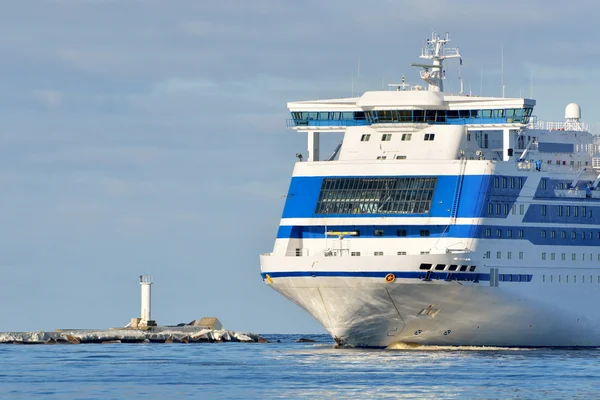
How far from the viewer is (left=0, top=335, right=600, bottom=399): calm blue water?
58.5 metres

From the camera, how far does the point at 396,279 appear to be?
235 feet

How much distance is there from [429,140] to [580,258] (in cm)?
909

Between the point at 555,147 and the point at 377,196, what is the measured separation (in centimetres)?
1151

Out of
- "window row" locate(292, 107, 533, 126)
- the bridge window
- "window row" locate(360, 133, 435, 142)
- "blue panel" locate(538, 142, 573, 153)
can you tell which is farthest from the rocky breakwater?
"blue panel" locate(538, 142, 573, 153)

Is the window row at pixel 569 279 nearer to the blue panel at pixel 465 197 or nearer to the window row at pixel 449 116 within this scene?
the blue panel at pixel 465 197

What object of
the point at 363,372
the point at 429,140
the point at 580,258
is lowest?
the point at 363,372

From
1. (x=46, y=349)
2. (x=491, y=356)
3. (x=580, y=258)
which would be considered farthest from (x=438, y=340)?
(x=46, y=349)

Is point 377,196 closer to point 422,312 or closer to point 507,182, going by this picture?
point 422,312

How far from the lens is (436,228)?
242 ft

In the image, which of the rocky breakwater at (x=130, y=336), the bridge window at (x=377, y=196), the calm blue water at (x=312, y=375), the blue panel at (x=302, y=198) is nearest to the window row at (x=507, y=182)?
the bridge window at (x=377, y=196)

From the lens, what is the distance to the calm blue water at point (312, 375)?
58469 mm

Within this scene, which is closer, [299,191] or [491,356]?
[491,356]

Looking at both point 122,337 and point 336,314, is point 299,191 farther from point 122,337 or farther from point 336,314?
point 122,337

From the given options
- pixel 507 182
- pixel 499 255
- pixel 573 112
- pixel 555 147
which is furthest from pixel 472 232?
pixel 573 112
